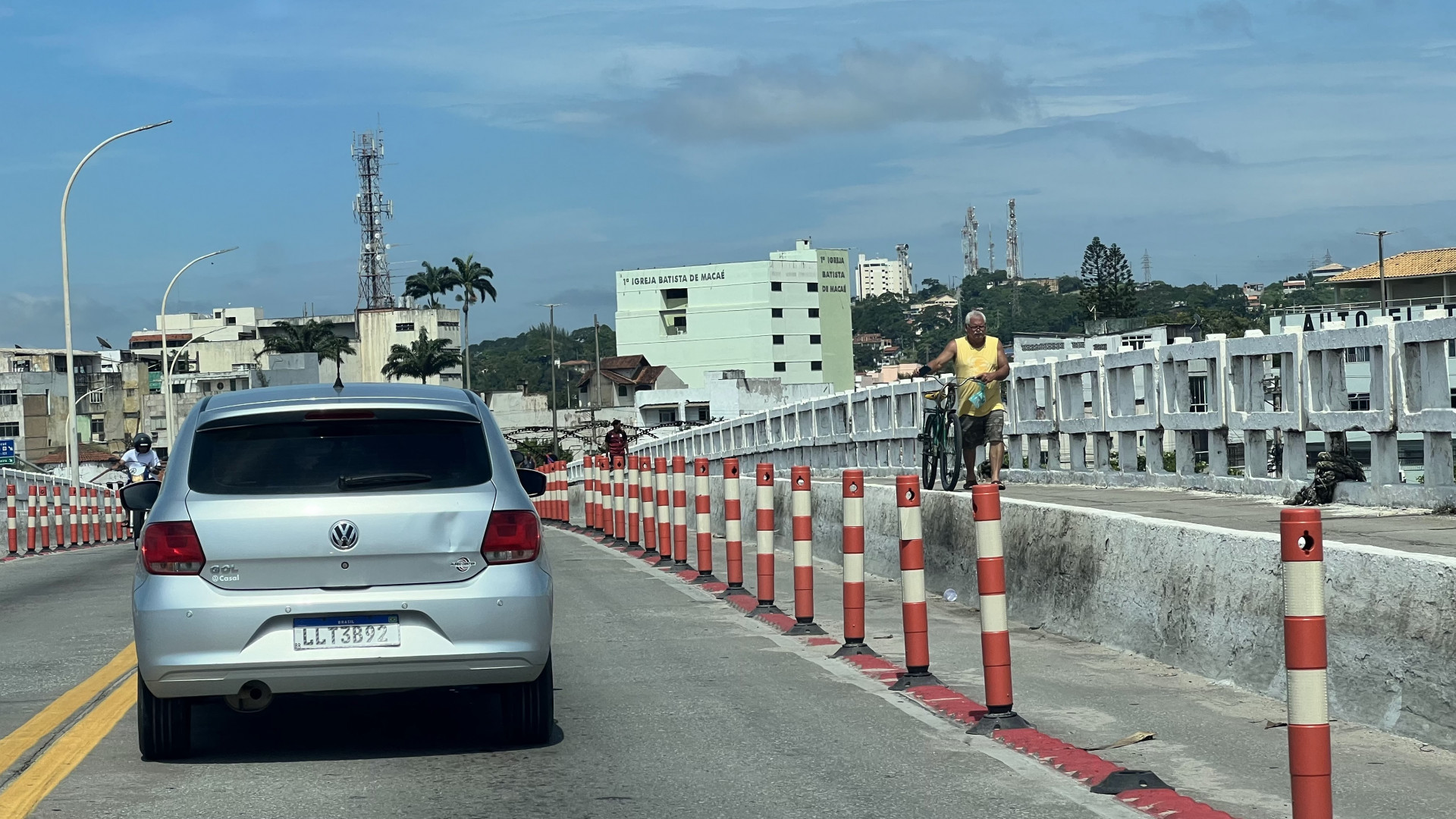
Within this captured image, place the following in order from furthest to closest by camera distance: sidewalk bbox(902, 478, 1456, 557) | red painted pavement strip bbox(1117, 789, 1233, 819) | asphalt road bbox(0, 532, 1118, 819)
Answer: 1. sidewalk bbox(902, 478, 1456, 557)
2. asphalt road bbox(0, 532, 1118, 819)
3. red painted pavement strip bbox(1117, 789, 1233, 819)

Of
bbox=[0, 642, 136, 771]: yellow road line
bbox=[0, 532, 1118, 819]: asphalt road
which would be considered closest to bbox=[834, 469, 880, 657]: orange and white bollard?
bbox=[0, 532, 1118, 819]: asphalt road

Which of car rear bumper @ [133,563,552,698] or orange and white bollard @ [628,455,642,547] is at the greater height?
car rear bumper @ [133,563,552,698]

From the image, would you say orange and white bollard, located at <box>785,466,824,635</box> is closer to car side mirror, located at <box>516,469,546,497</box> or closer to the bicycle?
car side mirror, located at <box>516,469,546,497</box>

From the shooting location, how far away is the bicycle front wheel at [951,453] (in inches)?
686

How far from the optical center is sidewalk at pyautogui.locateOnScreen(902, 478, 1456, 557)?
10047 mm

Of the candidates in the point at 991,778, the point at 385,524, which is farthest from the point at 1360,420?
the point at 385,524

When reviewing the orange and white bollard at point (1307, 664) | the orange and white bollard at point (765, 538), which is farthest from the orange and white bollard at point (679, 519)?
the orange and white bollard at point (1307, 664)

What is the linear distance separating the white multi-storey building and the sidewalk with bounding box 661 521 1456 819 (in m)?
140

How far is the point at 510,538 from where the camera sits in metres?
7.16

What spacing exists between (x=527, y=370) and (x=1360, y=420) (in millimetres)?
185751

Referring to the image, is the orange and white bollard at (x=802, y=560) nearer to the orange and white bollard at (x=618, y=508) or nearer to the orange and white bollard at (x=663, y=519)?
the orange and white bollard at (x=663, y=519)

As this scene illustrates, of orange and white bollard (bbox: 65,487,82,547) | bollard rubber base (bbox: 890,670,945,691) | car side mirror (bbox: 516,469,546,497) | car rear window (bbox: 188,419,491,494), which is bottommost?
orange and white bollard (bbox: 65,487,82,547)

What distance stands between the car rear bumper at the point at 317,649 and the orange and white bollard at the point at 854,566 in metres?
3.25

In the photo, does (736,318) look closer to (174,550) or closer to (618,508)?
(618,508)
